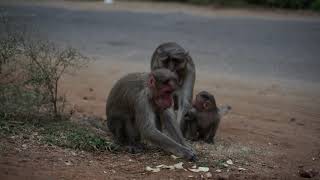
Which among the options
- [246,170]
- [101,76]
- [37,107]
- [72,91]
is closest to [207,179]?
[246,170]

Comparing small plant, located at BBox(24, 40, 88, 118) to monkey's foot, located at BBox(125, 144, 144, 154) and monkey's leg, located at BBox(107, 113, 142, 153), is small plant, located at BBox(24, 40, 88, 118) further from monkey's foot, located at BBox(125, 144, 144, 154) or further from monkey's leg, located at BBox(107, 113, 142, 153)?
monkey's foot, located at BBox(125, 144, 144, 154)

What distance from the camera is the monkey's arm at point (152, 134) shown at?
25.9ft

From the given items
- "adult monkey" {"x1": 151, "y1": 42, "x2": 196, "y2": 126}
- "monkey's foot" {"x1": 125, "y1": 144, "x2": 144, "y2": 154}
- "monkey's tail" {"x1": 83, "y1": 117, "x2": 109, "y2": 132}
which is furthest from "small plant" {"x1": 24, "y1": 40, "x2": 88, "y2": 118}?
"monkey's foot" {"x1": 125, "y1": 144, "x2": 144, "y2": 154}

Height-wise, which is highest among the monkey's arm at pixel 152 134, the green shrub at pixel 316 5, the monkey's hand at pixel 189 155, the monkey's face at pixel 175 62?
the green shrub at pixel 316 5

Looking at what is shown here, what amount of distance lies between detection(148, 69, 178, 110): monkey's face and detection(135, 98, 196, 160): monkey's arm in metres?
0.17

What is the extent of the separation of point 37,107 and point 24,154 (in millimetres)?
1790

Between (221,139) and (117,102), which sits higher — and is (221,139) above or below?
below

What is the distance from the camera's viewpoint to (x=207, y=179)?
7355mm

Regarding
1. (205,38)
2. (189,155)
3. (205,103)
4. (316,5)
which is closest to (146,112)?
(189,155)

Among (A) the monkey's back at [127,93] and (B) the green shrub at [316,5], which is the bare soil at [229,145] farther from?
(B) the green shrub at [316,5]

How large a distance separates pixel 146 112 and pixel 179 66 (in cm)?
157

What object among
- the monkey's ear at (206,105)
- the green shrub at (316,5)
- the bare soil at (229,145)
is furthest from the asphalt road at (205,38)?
the monkey's ear at (206,105)

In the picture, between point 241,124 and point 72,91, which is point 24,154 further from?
point 72,91

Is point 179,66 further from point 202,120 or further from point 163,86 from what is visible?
point 163,86
